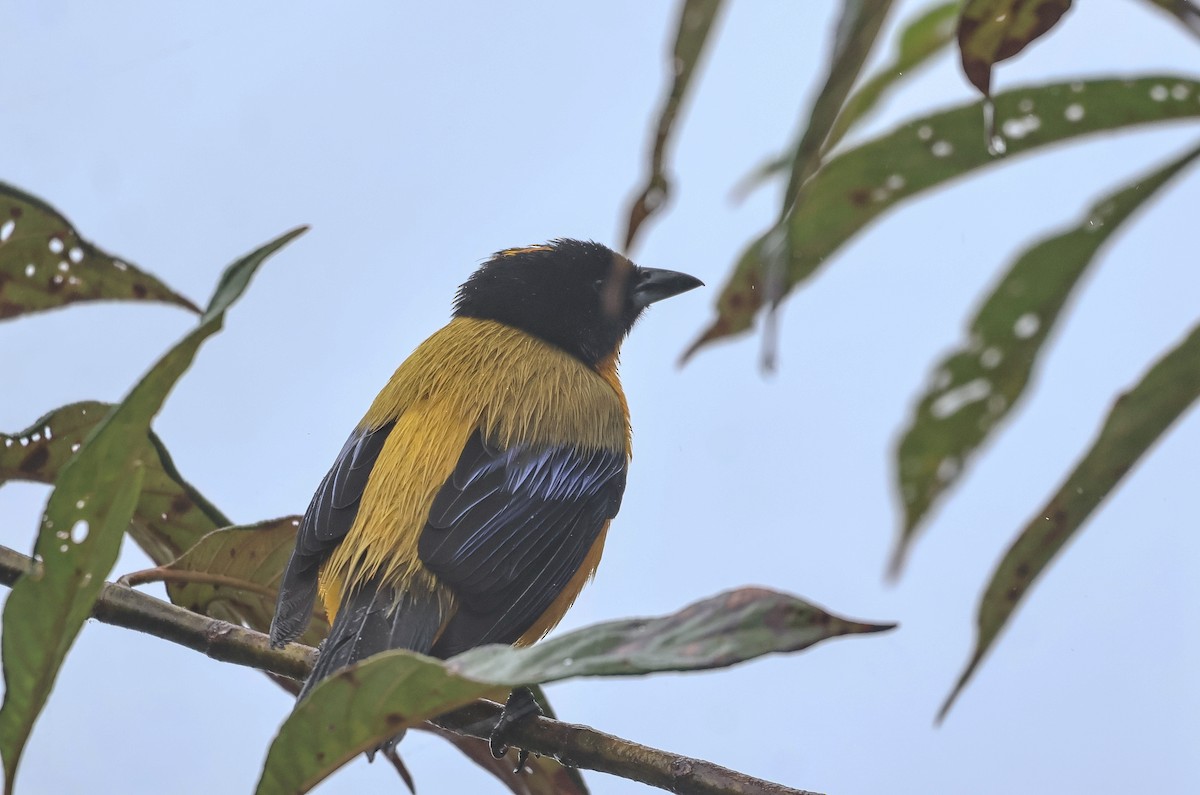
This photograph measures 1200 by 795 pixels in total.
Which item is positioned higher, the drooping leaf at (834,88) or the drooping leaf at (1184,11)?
the drooping leaf at (1184,11)

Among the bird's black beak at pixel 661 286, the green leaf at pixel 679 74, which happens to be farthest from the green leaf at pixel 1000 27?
the bird's black beak at pixel 661 286

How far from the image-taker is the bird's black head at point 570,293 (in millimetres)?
4098

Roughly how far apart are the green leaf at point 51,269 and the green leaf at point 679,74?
1011 mm

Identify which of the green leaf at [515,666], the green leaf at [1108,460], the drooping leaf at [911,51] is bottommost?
the green leaf at [515,666]

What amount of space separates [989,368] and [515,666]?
35.1 inches

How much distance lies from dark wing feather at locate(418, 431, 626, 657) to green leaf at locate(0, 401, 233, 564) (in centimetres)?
53

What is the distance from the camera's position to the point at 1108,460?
1.50 meters

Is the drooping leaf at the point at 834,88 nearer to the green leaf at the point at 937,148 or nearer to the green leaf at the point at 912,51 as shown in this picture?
the green leaf at the point at 937,148

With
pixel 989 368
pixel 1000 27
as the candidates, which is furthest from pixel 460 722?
pixel 1000 27

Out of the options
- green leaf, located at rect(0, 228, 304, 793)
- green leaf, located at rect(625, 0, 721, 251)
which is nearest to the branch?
green leaf, located at rect(0, 228, 304, 793)

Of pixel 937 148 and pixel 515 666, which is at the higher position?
pixel 937 148

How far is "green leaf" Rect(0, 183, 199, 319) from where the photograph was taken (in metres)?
1.99

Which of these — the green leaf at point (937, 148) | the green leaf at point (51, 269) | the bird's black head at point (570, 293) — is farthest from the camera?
A: the bird's black head at point (570, 293)

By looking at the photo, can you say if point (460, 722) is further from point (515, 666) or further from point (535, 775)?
point (515, 666)
